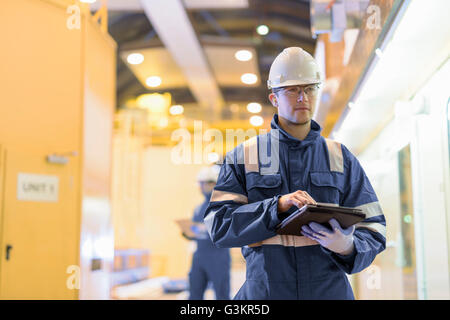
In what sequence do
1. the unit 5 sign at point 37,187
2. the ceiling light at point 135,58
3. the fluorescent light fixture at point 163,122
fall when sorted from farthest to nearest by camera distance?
the fluorescent light fixture at point 163,122, the ceiling light at point 135,58, the unit 5 sign at point 37,187

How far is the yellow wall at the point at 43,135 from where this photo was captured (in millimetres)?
4773

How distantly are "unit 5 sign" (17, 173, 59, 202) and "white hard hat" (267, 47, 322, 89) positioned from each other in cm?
339

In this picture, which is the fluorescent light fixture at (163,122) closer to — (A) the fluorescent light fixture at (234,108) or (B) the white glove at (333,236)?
(A) the fluorescent light fixture at (234,108)

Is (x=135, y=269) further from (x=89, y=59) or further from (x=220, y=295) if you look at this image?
(x=89, y=59)

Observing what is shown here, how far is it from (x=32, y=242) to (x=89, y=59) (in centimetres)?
187

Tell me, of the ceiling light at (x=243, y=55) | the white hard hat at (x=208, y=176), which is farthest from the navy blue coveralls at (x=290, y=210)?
the ceiling light at (x=243, y=55)

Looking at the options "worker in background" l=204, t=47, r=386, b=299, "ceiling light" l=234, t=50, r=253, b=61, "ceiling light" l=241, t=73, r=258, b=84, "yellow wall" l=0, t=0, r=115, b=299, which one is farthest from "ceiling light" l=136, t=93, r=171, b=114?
"worker in background" l=204, t=47, r=386, b=299

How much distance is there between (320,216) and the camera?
1734 millimetres

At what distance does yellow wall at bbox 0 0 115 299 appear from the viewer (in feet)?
15.7

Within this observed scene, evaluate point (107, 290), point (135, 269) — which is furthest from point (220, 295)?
point (135, 269)

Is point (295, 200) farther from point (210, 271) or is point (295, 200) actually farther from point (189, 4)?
point (189, 4)

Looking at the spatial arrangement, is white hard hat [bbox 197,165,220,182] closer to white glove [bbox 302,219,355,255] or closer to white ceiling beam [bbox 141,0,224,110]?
white ceiling beam [bbox 141,0,224,110]

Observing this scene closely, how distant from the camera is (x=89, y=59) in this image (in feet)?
18.5

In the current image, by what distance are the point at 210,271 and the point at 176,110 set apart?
852cm
